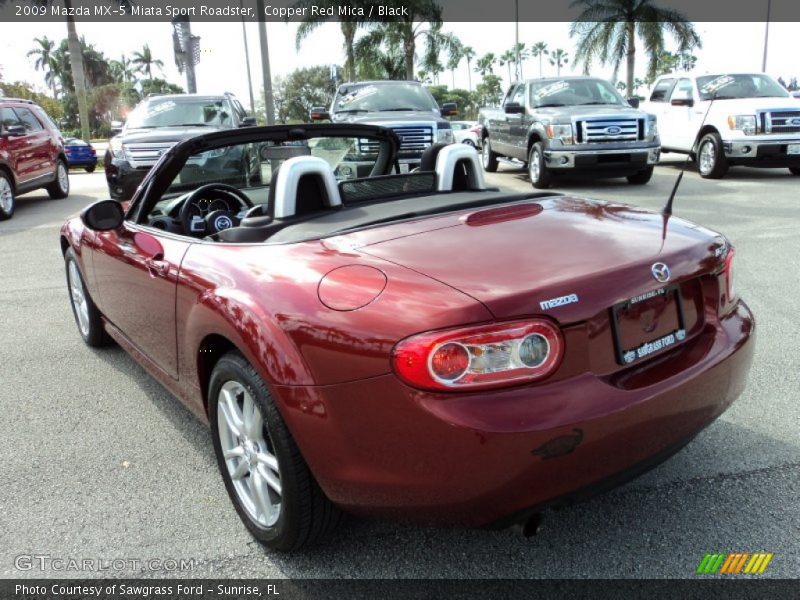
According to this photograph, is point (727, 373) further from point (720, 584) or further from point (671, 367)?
point (720, 584)

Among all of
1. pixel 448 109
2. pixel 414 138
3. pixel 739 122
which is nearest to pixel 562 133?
pixel 448 109

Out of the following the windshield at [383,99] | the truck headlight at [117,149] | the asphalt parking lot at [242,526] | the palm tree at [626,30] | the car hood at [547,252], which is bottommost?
the asphalt parking lot at [242,526]

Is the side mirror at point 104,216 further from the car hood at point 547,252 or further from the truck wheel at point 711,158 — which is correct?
the truck wheel at point 711,158

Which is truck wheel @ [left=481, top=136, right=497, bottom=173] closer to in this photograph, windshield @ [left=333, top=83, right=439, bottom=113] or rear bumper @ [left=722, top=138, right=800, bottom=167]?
windshield @ [left=333, top=83, right=439, bottom=113]

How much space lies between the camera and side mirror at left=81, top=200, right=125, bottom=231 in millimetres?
3420

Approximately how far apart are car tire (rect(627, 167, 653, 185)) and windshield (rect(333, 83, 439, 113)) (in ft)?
12.6

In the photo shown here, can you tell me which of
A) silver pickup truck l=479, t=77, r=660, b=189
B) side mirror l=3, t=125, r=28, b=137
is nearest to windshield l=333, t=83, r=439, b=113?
silver pickup truck l=479, t=77, r=660, b=189

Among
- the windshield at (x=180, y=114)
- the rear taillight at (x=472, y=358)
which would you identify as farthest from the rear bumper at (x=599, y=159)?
the rear taillight at (x=472, y=358)

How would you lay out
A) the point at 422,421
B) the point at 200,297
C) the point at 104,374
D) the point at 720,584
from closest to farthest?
the point at 422,421 → the point at 720,584 → the point at 200,297 → the point at 104,374

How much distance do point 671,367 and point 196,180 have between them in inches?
106

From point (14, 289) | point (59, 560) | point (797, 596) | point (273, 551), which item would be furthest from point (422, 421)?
point (14, 289)

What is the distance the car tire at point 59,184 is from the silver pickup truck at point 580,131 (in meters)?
8.96

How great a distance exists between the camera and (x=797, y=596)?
7.09 feet

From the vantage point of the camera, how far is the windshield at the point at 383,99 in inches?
502
